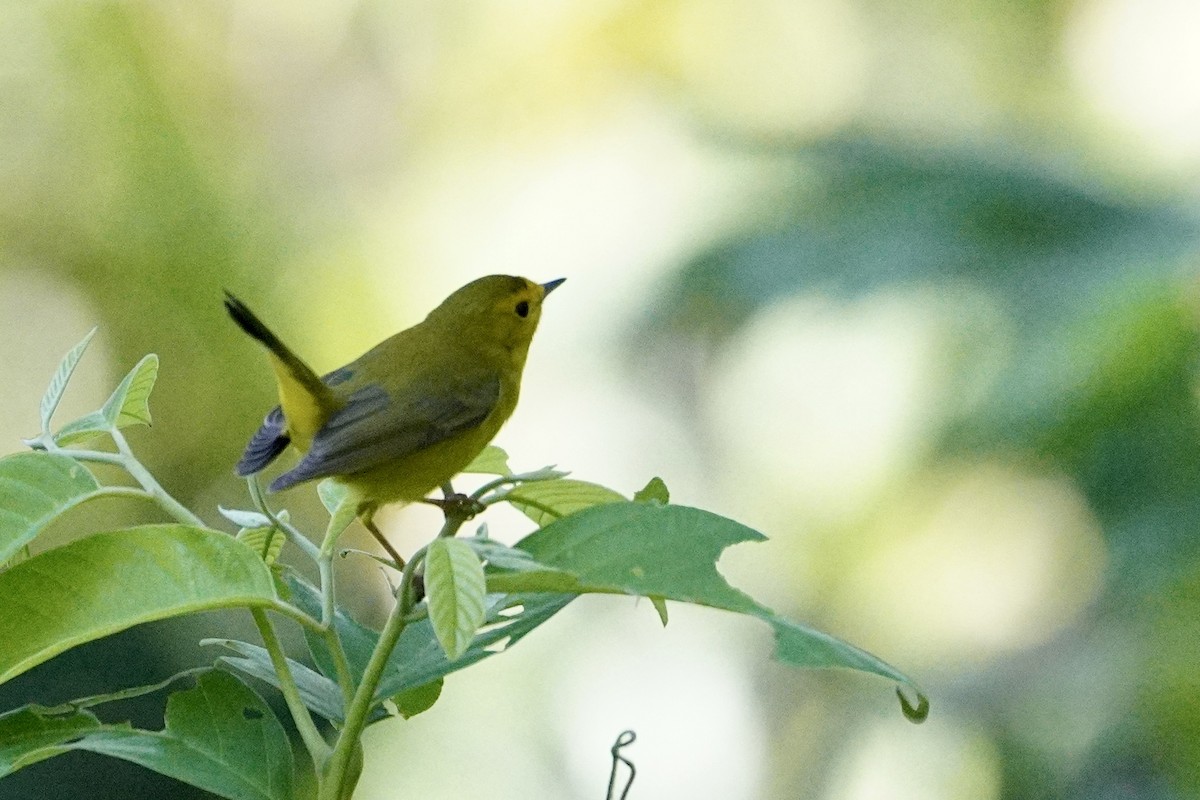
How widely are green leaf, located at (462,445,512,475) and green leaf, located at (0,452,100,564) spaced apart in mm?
373

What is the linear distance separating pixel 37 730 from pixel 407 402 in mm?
804

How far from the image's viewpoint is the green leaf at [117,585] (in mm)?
767

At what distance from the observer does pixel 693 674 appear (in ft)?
10.9

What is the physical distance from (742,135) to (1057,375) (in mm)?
1384

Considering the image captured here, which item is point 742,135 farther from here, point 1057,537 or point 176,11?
point 176,11

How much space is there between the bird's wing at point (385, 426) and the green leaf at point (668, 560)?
64 centimetres

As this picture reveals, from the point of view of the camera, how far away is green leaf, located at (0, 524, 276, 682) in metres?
0.77

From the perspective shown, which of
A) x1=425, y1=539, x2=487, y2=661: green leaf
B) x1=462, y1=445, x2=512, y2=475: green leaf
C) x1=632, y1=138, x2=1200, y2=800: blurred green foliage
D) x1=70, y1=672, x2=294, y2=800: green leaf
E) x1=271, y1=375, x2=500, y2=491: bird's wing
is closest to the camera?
x1=425, y1=539, x2=487, y2=661: green leaf

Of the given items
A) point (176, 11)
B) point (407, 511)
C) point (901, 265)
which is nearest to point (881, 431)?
point (901, 265)

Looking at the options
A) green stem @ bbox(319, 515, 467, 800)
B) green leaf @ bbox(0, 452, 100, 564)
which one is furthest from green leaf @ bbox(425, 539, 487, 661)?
green leaf @ bbox(0, 452, 100, 564)

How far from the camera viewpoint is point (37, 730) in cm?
87

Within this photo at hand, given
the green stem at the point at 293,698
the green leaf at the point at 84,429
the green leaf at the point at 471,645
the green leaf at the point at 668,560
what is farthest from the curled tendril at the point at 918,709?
the green leaf at the point at 84,429

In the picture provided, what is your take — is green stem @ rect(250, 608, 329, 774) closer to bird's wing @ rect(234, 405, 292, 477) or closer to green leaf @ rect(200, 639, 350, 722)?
green leaf @ rect(200, 639, 350, 722)

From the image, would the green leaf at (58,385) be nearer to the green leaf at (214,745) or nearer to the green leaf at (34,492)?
the green leaf at (34,492)
